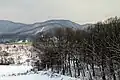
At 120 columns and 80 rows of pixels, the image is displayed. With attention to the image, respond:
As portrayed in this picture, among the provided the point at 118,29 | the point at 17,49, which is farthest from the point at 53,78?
the point at 17,49

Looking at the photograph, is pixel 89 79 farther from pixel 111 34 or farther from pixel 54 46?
pixel 54 46

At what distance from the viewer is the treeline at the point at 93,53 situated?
112 ft

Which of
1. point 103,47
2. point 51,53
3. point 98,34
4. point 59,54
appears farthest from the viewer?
point 51,53

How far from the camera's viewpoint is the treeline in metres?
34.2

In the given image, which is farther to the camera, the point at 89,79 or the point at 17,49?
the point at 17,49

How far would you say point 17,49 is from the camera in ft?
557

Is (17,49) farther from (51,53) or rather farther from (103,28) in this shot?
(103,28)

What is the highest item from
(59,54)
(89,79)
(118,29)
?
(118,29)

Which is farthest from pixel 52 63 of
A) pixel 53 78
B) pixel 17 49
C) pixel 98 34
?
pixel 17 49

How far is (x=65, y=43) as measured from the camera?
58.6m

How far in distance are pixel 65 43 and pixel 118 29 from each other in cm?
2470

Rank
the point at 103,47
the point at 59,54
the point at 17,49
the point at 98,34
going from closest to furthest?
the point at 103,47
the point at 98,34
the point at 59,54
the point at 17,49

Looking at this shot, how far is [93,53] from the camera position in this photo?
39094mm

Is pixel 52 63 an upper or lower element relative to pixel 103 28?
lower
